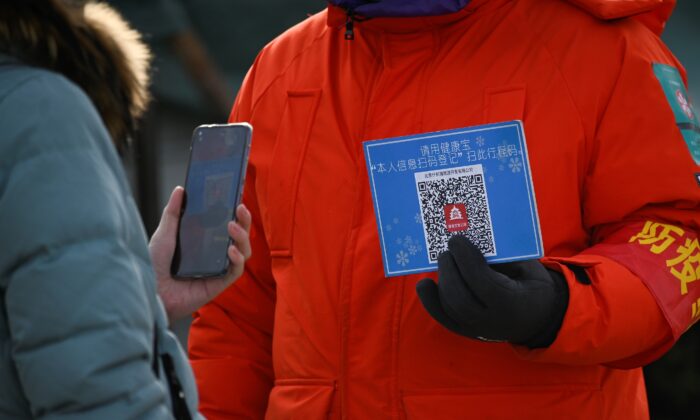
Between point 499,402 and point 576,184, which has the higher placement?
point 576,184

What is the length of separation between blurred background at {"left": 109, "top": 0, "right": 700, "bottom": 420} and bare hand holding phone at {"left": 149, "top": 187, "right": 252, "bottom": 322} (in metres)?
3.28

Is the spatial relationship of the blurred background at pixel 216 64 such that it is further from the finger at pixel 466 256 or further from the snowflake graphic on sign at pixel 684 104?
the finger at pixel 466 256

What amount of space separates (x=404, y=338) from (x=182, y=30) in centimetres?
388

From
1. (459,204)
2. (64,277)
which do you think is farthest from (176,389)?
(459,204)

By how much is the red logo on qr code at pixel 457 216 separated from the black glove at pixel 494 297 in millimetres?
44

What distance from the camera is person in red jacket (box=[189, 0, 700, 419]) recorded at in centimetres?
234

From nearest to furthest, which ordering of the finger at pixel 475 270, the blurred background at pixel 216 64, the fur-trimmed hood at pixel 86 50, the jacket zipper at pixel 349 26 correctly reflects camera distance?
the fur-trimmed hood at pixel 86 50 → the finger at pixel 475 270 → the jacket zipper at pixel 349 26 → the blurred background at pixel 216 64

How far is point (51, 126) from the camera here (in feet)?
5.10

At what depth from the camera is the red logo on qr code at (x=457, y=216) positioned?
2.20m

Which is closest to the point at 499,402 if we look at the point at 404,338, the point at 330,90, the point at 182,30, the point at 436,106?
the point at 404,338

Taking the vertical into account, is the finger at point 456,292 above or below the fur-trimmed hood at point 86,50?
below

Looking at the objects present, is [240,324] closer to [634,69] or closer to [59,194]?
[634,69]

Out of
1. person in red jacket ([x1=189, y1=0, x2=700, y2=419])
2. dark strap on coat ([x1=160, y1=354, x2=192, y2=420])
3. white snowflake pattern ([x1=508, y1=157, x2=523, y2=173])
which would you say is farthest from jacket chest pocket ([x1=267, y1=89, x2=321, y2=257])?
dark strap on coat ([x1=160, y1=354, x2=192, y2=420])

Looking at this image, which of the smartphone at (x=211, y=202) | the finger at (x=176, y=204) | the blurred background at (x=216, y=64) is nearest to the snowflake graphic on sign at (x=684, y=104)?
the smartphone at (x=211, y=202)
